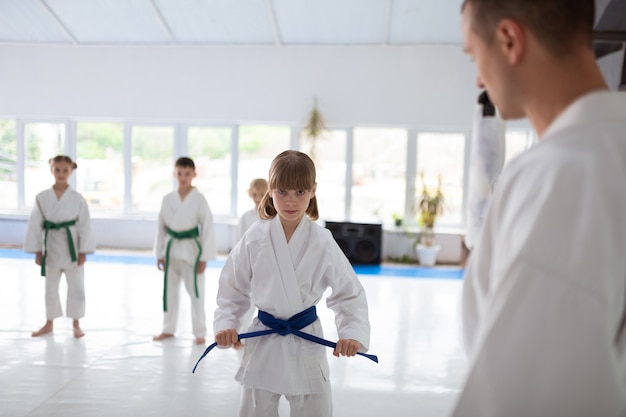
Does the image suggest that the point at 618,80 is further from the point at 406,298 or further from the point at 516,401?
the point at 406,298

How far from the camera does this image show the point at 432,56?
881 centimetres

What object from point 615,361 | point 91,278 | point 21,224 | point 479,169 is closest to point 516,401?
point 615,361

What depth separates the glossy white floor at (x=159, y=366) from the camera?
10.6 feet

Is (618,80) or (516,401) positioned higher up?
(618,80)

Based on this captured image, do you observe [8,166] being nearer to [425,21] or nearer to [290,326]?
[425,21]

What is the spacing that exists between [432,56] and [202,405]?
701 centimetres

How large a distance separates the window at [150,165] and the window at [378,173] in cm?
312

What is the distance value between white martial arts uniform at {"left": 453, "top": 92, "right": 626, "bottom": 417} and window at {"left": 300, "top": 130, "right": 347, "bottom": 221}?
8.47 metres

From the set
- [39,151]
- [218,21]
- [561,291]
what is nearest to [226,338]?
[561,291]

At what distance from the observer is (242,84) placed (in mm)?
9133

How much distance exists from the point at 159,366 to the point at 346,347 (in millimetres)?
2179

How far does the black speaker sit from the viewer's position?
334 inches

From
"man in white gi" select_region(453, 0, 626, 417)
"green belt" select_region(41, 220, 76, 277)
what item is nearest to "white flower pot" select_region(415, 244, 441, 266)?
"green belt" select_region(41, 220, 76, 277)

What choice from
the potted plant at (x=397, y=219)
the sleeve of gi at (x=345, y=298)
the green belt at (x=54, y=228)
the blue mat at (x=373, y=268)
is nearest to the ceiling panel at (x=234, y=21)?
the potted plant at (x=397, y=219)
